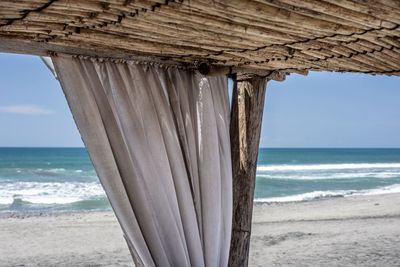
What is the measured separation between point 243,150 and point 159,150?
0.47 meters

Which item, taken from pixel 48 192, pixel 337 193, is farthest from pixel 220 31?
pixel 337 193

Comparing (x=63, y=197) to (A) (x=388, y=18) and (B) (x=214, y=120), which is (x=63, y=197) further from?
(A) (x=388, y=18)

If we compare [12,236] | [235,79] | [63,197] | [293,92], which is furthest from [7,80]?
[235,79]

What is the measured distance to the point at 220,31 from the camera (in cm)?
162

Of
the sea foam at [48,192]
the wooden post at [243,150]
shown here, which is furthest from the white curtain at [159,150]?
the sea foam at [48,192]

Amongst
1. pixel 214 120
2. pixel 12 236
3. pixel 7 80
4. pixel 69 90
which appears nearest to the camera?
pixel 69 90

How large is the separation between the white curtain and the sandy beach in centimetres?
417

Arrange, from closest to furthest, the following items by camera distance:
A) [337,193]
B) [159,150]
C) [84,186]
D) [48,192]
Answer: [159,150]
[48,192]
[337,193]
[84,186]

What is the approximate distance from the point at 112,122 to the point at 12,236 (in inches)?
276

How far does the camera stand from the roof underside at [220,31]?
136 cm

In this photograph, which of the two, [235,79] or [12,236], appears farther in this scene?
[12,236]

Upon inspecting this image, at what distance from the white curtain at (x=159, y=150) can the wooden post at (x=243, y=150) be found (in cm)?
7

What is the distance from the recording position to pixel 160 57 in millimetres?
2133

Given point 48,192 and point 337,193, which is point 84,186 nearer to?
point 48,192
